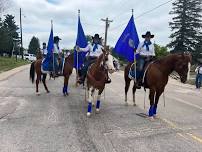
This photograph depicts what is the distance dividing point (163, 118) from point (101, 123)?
2.07m

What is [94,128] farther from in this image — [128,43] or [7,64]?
[7,64]

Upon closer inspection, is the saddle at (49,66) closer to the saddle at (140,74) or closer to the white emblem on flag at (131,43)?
the white emblem on flag at (131,43)

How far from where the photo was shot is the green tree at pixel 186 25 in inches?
2544

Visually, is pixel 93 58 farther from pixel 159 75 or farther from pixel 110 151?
pixel 110 151

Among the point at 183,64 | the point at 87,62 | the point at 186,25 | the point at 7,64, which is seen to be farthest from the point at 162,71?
the point at 186,25

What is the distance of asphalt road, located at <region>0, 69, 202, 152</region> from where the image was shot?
7.65 metres

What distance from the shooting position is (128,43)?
1341 cm

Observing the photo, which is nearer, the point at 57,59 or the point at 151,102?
the point at 151,102

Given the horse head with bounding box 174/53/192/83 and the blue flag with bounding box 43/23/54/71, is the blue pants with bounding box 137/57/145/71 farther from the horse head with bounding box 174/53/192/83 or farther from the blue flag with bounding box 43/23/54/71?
the blue flag with bounding box 43/23/54/71

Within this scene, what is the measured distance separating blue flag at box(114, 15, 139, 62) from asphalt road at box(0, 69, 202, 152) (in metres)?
1.78

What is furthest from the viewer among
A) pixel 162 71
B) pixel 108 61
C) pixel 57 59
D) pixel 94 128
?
pixel 57 59

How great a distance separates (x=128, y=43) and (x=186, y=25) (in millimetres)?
54302

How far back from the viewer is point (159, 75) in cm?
1126

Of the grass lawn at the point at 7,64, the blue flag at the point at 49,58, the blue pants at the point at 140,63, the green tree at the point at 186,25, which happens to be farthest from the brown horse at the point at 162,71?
the green tree at the point at 186,25
